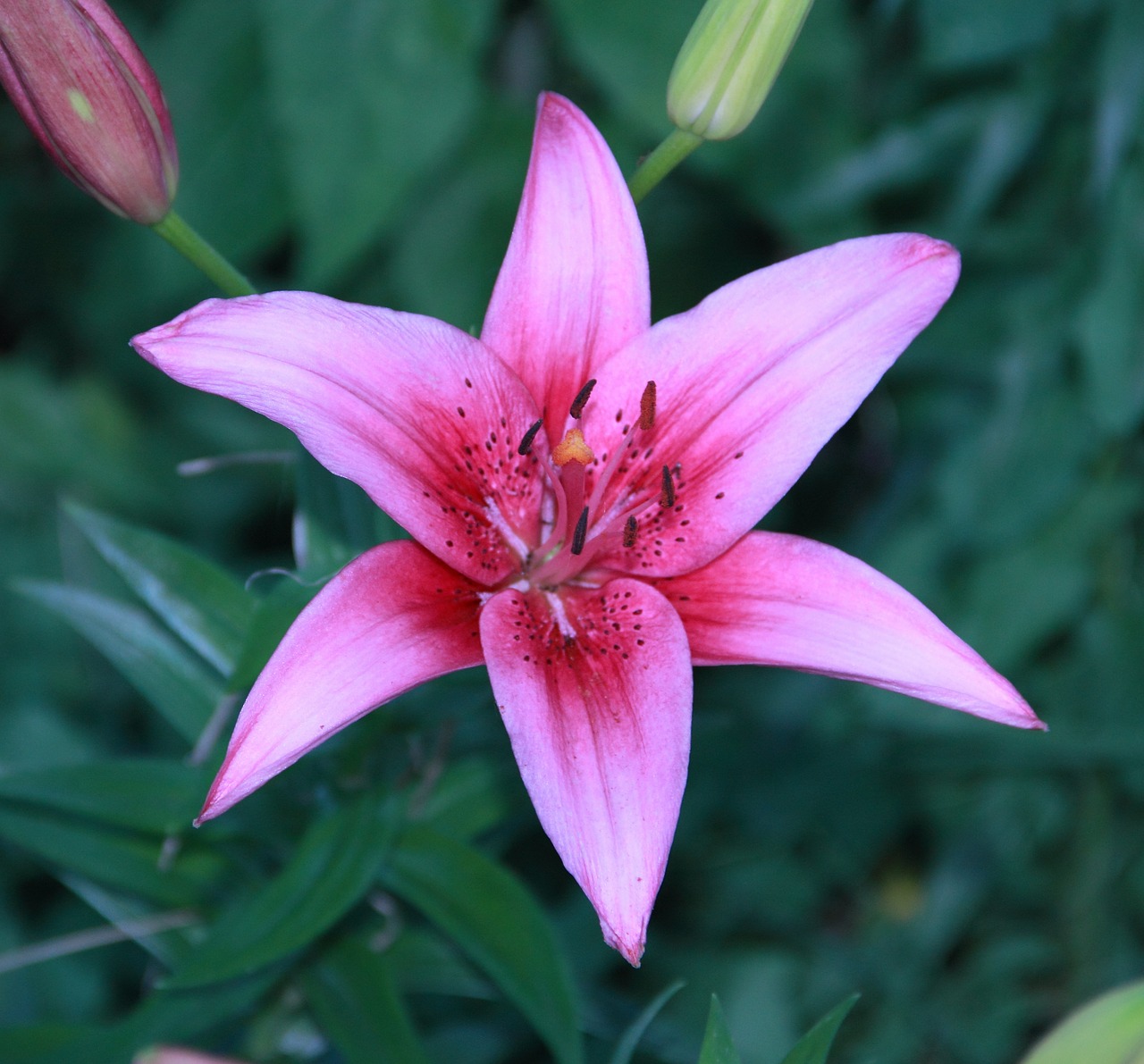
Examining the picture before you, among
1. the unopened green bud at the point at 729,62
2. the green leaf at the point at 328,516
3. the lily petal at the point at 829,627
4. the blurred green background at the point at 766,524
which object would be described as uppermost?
the unopened green bud at the point at 729,62

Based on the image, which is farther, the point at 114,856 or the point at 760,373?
the point at 114,856

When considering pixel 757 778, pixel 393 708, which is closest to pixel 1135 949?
pixel 757 778

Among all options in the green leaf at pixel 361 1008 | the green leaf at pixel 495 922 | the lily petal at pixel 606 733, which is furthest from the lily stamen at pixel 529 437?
the green leaf at pixel 361 1008

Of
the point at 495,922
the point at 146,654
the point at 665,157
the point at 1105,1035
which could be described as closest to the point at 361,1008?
the point at 495,922

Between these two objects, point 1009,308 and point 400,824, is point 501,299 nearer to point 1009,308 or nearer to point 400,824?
point 400,824

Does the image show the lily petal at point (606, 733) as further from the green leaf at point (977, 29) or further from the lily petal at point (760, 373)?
the green leaf at point (977, 29)

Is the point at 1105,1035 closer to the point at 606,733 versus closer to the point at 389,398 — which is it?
the point at 606,733
